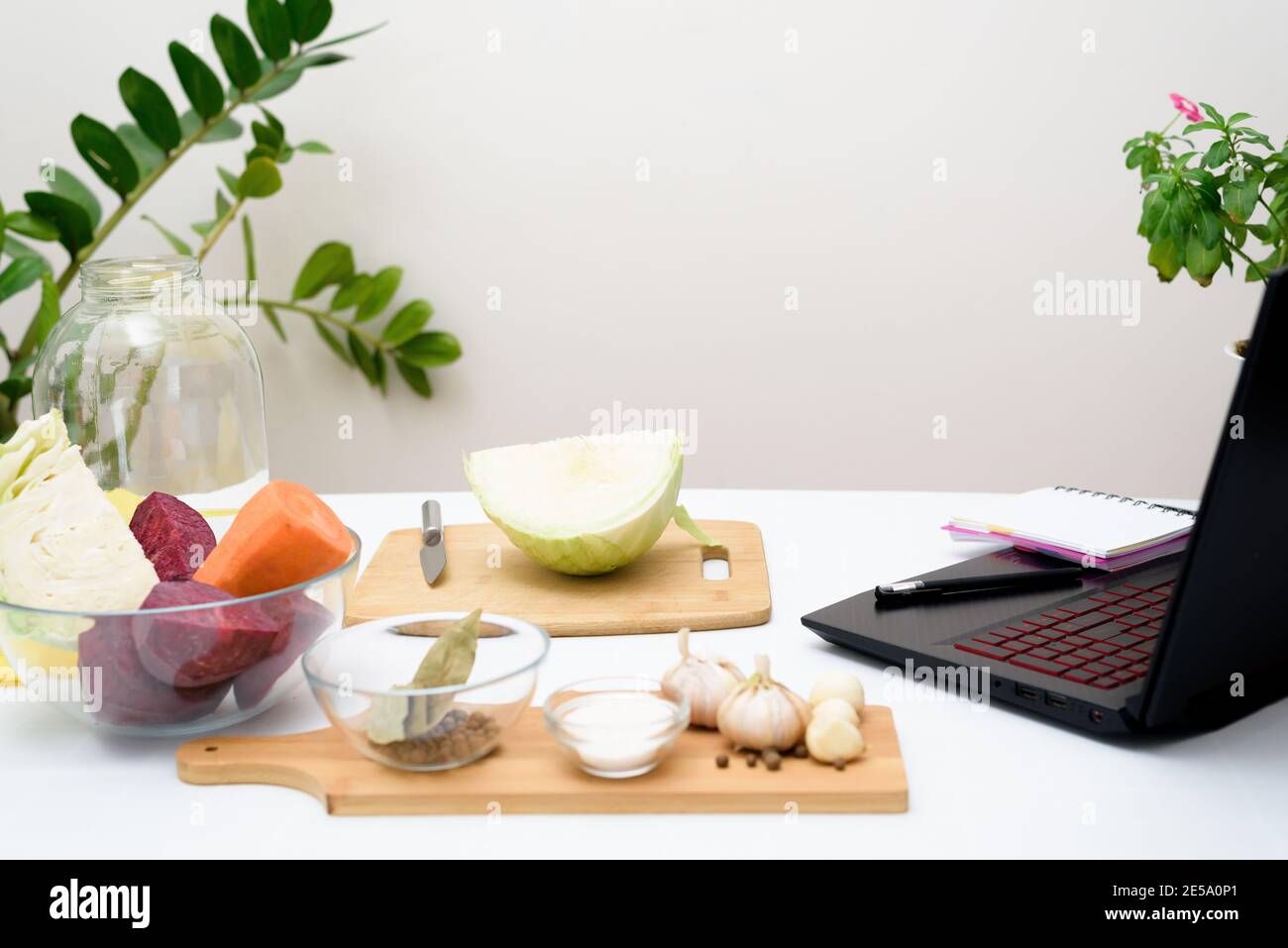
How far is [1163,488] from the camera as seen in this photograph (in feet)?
9.25

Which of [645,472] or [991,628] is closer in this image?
[991,628]

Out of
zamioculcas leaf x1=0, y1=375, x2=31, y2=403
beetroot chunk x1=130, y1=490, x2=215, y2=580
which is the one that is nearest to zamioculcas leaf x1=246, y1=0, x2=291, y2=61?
zamioculcas leaf x1=0, y1=375, x2=31, y2=403

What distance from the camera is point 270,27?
7.97ft

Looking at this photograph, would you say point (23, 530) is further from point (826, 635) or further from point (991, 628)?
point (991, 628)

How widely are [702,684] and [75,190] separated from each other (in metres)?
2.24

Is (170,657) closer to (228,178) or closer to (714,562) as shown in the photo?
(714,562)

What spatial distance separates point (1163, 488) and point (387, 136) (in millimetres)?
1963

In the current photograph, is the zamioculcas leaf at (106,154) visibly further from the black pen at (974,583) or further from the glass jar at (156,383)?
the black pen at (974,583)

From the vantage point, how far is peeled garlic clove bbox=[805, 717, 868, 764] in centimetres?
77

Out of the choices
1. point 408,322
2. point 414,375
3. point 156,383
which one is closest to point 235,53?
point 408,322

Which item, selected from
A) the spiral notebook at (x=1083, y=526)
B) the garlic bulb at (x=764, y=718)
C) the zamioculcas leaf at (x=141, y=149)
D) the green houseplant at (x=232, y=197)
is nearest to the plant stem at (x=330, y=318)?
the green houseplant at (x=232, y=197)
